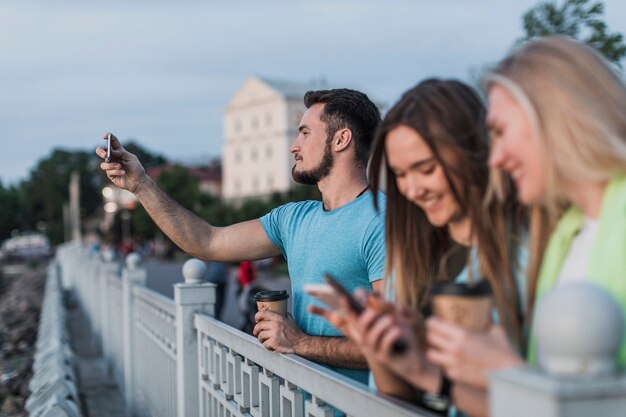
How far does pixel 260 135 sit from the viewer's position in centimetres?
8325

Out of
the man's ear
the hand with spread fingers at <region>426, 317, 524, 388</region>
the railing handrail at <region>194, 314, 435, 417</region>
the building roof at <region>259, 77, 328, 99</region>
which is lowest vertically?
the railing handrail at <region>194, 314, 435, 417</region>

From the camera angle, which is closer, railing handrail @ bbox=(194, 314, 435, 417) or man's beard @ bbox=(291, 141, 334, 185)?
railing handrail @ bbox=(194, 314, 435, 417)

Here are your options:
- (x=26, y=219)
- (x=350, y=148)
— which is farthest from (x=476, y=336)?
(x=26, y=219)

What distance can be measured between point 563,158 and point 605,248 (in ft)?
0.61

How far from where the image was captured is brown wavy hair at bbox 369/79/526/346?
70.3 inches

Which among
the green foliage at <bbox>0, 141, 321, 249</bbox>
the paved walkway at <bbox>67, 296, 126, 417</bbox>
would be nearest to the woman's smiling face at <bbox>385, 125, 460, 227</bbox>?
the paved walkway at <bbox>67, 296, 126, 417</bbox>

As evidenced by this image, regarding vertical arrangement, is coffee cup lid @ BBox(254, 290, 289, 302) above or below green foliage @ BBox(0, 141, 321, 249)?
below

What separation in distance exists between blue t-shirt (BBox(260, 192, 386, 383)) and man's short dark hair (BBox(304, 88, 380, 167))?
291 mm

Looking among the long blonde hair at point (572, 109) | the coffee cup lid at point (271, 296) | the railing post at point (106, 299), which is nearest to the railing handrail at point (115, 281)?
the railing post at point (106, 299)

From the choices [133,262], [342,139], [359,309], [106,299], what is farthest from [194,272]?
[106,299]

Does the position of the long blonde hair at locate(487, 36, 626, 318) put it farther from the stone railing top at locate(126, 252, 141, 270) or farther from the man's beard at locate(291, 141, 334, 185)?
the stone railing top at locate(126, 252, 141, 270)

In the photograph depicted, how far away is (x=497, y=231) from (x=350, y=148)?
1804 mm

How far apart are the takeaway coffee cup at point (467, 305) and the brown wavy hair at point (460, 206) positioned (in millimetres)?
236

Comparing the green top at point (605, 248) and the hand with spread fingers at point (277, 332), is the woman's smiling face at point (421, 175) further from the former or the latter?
the hand with spread fingers at point (277, 332)
